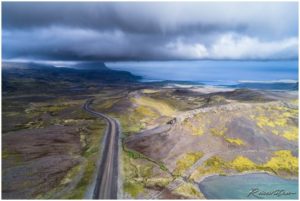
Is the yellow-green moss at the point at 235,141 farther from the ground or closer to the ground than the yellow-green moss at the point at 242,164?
farther from the ground

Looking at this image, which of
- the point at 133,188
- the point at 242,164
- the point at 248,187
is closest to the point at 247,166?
the point at 242,164

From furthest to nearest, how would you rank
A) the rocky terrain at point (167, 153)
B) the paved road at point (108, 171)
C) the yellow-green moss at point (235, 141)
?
the yellow-green moss at point (235, 141) < the rocky terrain at point (167, 153) < the paved road at point (108, 171)

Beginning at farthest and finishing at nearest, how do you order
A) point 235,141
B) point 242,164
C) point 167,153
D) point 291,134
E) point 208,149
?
point 291,134, point 235,141, point 208,149, point 167,153, point 242,164

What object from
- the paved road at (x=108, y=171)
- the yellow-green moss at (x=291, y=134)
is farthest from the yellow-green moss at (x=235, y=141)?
the paved road at (x=108, y=171)

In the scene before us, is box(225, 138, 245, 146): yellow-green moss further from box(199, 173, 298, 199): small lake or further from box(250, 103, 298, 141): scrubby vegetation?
box(199, 173, 298, 199): small lake

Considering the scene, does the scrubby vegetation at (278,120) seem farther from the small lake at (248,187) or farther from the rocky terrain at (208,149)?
the small lake at (248,187)

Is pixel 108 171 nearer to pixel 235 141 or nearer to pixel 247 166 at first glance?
pixel 247 166

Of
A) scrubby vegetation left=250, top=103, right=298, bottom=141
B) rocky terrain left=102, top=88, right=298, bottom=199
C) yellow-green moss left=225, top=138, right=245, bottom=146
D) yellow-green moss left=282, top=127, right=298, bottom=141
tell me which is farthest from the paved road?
yellow-green moss left=282, top=127, right=298, bottom=141

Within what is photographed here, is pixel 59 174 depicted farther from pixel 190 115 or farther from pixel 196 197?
pixel 190 115
